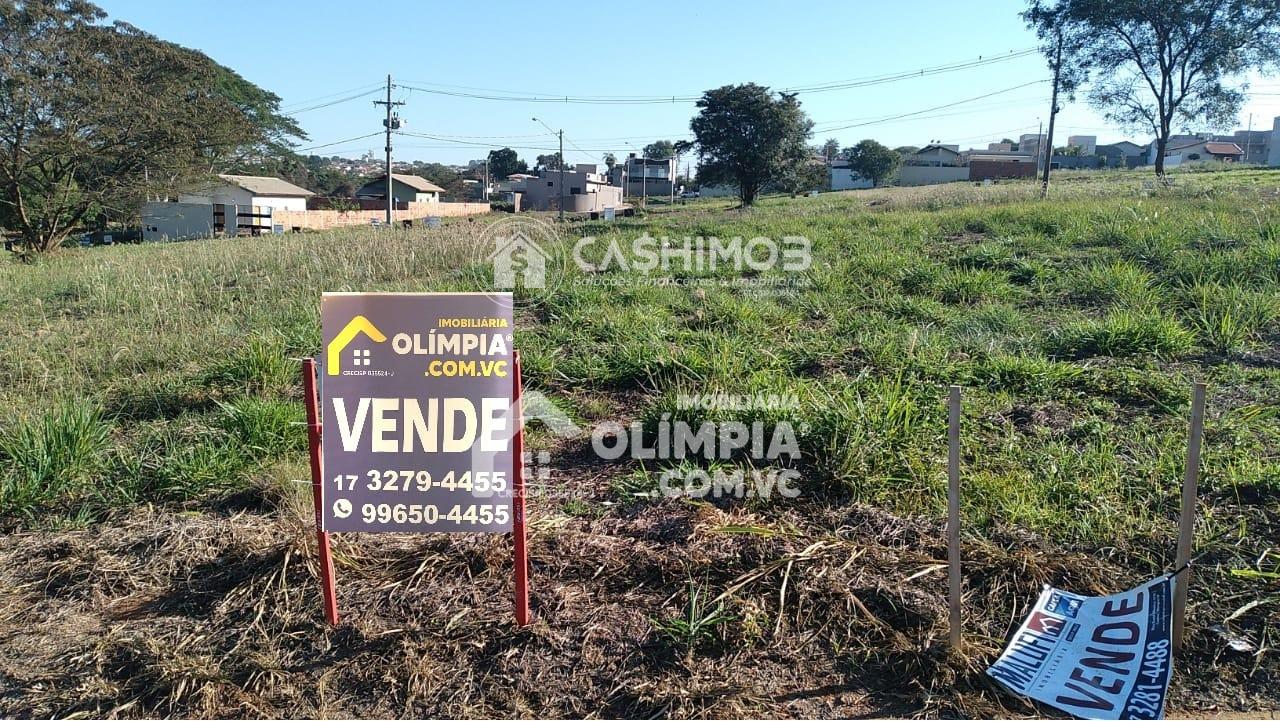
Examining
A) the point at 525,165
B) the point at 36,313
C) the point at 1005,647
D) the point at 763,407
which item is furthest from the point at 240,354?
the point at 525,165

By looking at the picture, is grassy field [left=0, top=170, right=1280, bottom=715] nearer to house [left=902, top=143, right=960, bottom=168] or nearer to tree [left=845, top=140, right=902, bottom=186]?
tree [left=845, top=140, right=902, bottom=186]

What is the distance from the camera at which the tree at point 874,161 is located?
7569cm

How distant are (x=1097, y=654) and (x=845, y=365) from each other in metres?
3.43

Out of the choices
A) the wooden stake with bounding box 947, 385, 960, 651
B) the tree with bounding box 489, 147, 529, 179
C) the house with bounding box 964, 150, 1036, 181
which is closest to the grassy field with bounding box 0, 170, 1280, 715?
the wooden stake with bounding box 947, 385, 960, 651

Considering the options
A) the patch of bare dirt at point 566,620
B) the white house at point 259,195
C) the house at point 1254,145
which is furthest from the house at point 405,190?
the house at point 1254,145

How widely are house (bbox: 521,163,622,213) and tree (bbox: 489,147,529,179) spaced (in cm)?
3111

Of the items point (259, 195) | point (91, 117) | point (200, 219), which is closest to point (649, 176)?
point (259, 195)

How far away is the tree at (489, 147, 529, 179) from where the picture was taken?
349ft

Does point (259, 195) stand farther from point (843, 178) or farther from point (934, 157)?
point (934, 157)

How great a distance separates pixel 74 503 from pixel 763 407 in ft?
12.0

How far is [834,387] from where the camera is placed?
5.35m

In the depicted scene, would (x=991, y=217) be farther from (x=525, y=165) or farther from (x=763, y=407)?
(x=525, y=165)

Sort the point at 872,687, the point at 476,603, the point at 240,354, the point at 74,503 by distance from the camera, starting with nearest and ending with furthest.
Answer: the point at 872,687 < the point at 476,603 < the point at 74,503 < the point at 240,354

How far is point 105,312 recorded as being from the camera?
858cm
